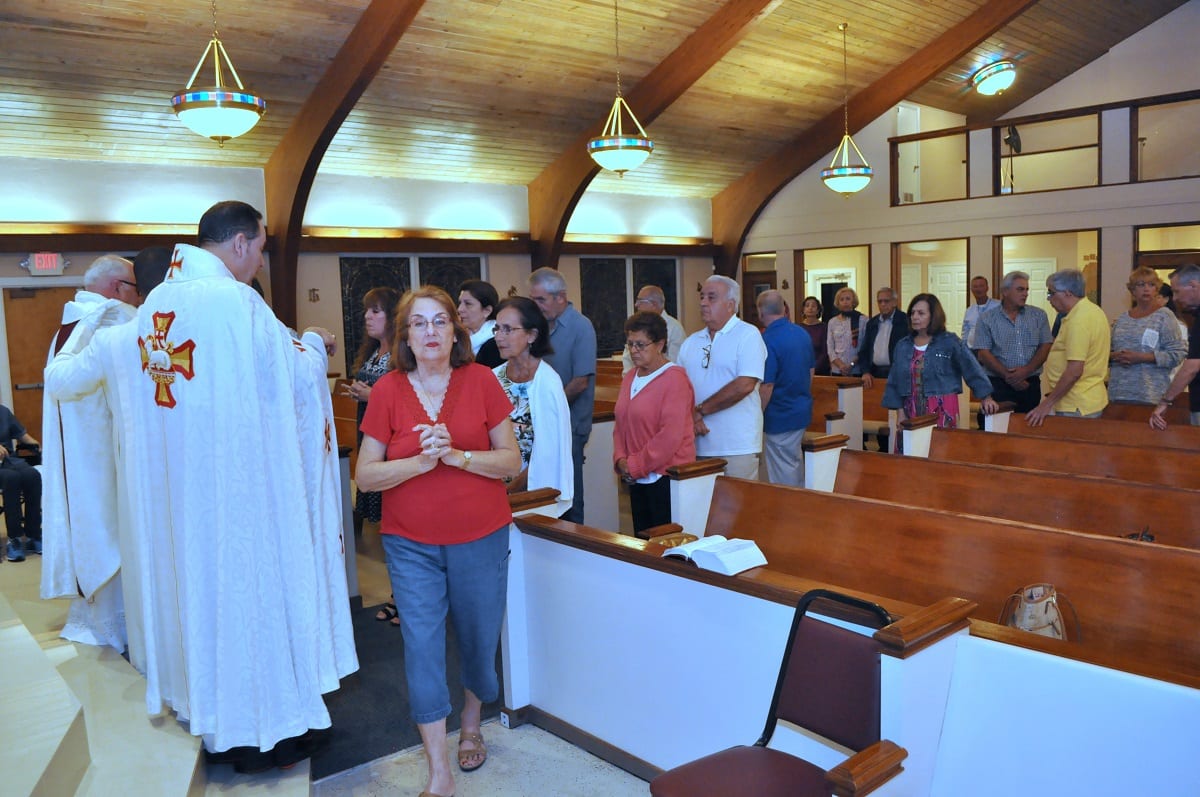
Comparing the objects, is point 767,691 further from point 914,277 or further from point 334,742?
point 914,277

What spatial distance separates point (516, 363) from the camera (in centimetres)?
341

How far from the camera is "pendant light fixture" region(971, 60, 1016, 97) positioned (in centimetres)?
1044

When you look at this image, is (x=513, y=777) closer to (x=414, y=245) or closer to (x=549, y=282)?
(x=549, y=282)

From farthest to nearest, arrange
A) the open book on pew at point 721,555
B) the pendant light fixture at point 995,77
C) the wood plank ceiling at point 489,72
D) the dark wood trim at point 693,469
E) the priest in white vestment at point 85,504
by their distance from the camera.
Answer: the pendant light fixture at point 995,77
the wood plank ceiling at point 489,72
the dark wood trim at point 693,469
the priest in white vestment at point 85,504
the open book on pew at point 721,555

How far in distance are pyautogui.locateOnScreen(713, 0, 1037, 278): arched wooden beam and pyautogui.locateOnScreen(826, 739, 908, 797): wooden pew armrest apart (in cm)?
971

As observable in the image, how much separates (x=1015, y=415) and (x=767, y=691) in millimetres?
3465

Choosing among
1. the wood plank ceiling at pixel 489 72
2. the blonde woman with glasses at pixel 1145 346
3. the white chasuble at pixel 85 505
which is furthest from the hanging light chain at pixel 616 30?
the white chasuble at pixel 85 505

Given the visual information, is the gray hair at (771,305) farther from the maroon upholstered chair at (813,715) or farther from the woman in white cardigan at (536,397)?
the maroon upholstered chair at (813,715)

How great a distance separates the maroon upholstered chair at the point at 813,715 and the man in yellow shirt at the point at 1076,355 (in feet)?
11.2

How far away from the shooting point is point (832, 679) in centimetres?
197

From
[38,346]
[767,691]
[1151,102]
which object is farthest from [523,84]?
[767,691]

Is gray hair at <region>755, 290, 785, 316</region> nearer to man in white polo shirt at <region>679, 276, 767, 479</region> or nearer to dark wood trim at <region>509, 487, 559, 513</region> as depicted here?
man in white polo shirt at <region>679, 276, 767, 479</region>

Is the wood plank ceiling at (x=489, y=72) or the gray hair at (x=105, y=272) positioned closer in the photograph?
the gray hair at (x=105, y=272)

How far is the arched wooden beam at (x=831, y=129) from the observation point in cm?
1002
